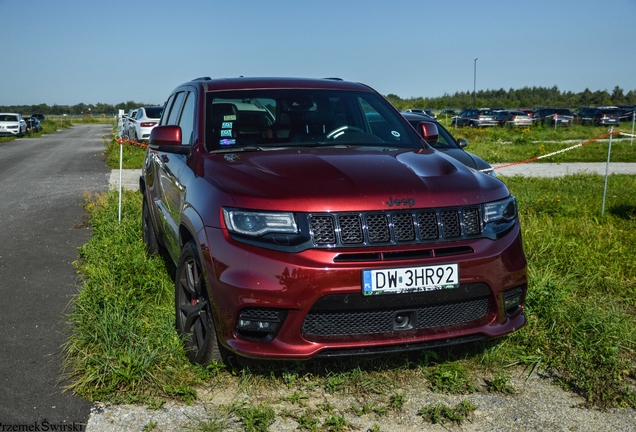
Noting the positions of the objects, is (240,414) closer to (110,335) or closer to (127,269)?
(110,335)

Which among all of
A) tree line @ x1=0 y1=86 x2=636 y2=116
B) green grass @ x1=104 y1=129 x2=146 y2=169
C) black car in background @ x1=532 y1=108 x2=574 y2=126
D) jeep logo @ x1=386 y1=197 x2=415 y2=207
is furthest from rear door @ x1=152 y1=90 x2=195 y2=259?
tree line @ x1=0 y1=86 x2=636 y2=116

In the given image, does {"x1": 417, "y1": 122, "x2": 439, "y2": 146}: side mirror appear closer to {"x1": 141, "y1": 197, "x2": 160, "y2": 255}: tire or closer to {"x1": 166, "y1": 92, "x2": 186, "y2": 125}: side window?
{"x1": 166, "y1": 92, "x2": 186, "y2": 125}: side window

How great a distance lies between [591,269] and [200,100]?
362cm

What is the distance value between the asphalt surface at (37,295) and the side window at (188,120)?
→ 161 centimetres

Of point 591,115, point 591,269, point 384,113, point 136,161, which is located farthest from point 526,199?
point 591,115

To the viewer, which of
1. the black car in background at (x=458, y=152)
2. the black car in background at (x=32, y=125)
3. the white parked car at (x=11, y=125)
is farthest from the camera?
the black car in background at (x=32, y=125)

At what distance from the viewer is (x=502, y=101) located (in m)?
90.4

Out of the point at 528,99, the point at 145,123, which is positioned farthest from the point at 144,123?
the point at 528,99

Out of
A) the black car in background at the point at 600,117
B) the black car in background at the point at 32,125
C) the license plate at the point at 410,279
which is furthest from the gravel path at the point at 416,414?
the black car in background at the point at 32,125

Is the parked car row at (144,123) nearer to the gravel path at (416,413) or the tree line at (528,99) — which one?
the gravel path at (416,413)

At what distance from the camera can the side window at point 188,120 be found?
4754 mm

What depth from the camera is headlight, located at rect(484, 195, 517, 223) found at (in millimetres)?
3646

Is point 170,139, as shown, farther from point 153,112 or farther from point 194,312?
point 153,112

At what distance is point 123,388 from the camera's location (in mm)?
3658
